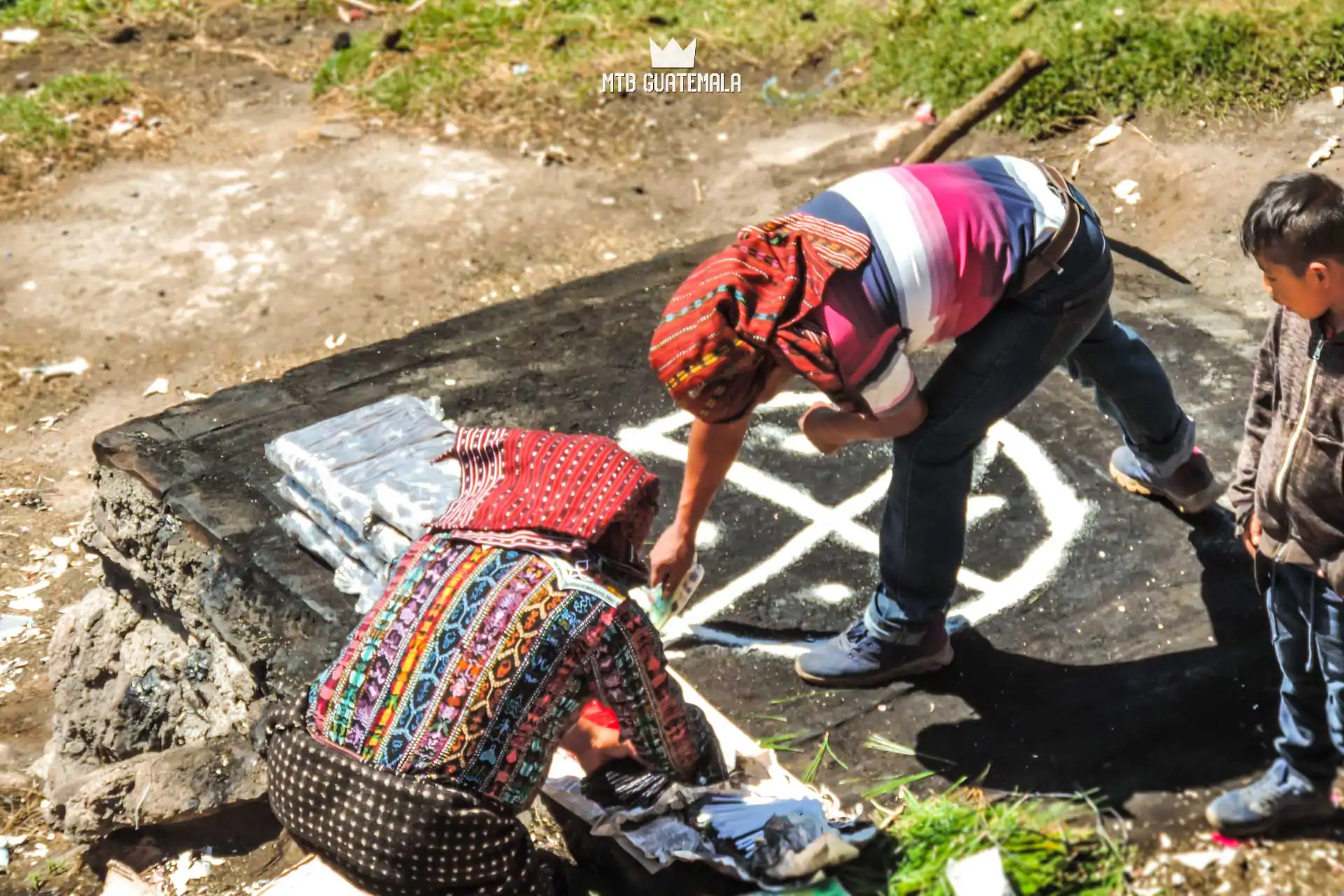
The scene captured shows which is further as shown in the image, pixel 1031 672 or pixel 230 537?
pixel 230 537

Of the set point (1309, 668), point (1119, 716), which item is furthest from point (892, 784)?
point (1309, 668)

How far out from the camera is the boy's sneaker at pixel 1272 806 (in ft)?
9.72

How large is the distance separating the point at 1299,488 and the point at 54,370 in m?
5.60

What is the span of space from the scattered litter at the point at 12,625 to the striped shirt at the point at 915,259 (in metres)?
3.47

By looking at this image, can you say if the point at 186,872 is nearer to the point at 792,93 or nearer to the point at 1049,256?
the point at 1049,256

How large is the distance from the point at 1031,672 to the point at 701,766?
1.00 metres

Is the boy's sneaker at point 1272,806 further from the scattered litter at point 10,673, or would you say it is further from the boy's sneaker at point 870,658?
the scattered litter at point 10,673

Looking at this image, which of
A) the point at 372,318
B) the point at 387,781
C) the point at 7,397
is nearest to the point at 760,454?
the point at 387,781

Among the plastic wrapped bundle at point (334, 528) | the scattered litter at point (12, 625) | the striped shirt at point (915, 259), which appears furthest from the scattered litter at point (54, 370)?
the striped shirt at point (915, 259)

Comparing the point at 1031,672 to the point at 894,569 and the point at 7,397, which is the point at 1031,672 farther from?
the point at 7,397

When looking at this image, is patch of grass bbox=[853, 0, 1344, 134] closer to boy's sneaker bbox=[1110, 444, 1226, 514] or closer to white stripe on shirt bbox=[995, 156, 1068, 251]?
boy's sneaker bbox=[1110, 444, 1226, 514]

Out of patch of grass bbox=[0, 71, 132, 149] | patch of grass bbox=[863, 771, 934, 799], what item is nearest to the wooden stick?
patch of grass bbox=[863, 771, 934, 799]

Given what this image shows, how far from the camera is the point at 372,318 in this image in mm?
6613

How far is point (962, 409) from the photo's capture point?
122 inches
